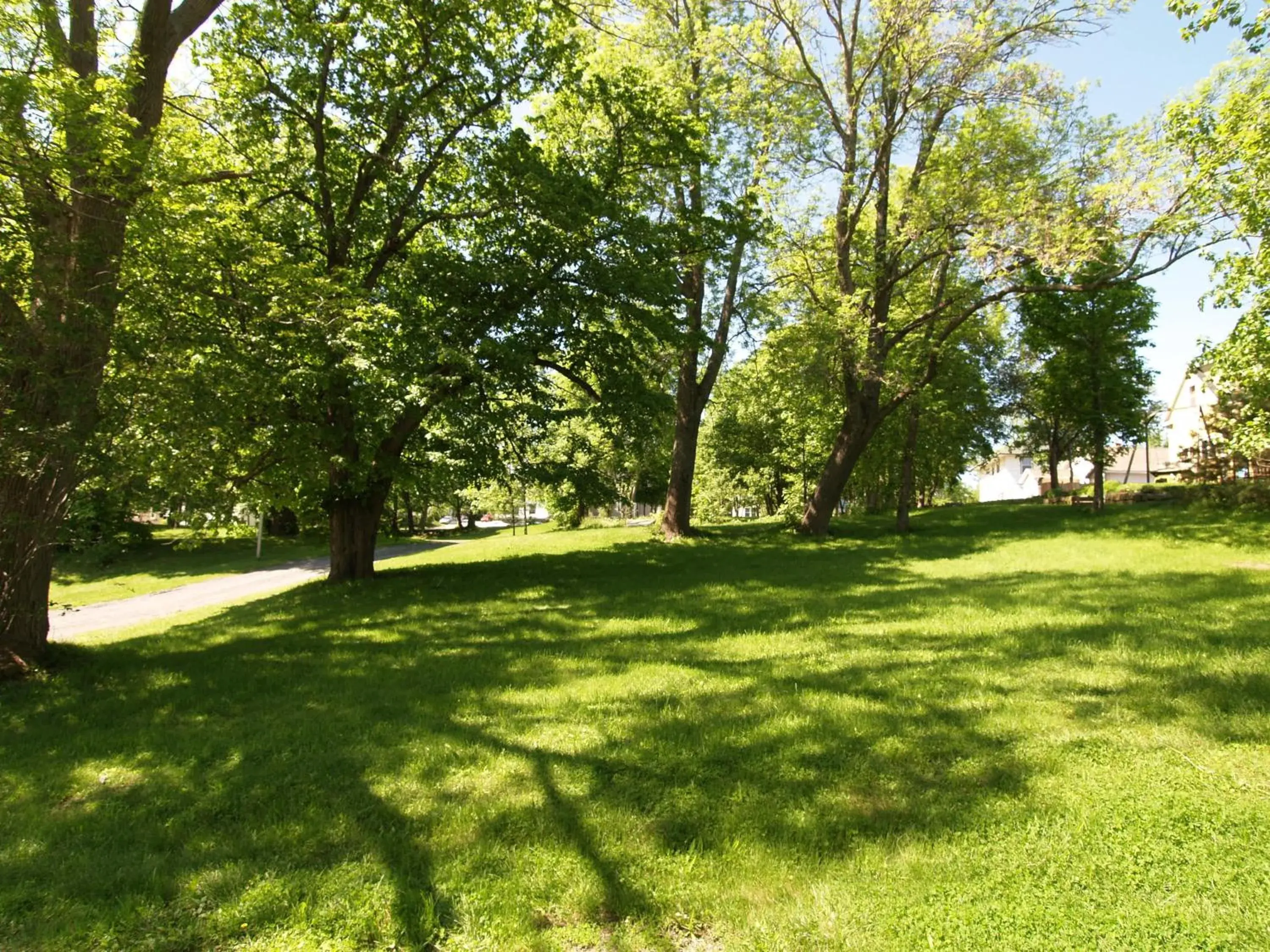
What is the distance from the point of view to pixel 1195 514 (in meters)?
17.7

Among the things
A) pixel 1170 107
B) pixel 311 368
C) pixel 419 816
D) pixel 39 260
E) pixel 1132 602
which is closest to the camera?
pixel 419 816

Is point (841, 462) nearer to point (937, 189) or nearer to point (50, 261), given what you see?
point (937, 189)

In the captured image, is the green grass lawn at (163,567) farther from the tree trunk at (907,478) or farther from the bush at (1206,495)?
the bush at (1206,495)

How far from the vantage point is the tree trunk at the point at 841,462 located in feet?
61.8

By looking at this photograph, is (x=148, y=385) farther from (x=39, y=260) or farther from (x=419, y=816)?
(x=419, y=816)

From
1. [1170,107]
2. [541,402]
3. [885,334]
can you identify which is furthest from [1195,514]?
[541,402]

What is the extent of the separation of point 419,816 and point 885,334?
17878 mm

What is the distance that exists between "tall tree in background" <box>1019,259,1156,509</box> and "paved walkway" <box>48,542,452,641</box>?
2208 cm

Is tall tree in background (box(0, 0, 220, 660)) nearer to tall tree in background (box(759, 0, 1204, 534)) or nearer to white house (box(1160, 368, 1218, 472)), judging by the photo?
tall tree in background (box(759, 0, 1204, 534))

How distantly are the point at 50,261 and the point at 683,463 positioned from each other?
564 inches

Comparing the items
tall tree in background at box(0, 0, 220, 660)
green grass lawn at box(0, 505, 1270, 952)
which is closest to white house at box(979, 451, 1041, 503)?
green grass lawn at box(0, 505, 1270, 952)

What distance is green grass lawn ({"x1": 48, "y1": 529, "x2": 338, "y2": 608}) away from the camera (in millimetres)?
18875

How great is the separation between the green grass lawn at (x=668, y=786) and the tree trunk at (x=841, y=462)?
10.6 meters

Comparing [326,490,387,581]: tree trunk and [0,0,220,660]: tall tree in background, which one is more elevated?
[0,0,220,660]: tall tree in background
